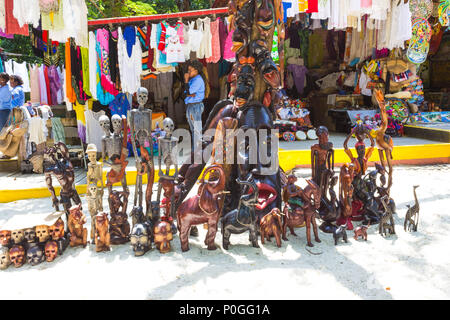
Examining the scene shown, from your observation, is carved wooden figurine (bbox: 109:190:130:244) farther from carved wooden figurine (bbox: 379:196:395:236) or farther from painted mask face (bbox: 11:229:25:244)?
carved wooden figurine (bbox: 379:196:395:236)

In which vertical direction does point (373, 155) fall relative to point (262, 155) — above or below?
below

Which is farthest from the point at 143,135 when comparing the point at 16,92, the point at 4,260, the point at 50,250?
the point at 16,92

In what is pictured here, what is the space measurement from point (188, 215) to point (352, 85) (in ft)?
28.7

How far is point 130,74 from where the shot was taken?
6887 mm

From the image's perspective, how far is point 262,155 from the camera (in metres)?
3.67

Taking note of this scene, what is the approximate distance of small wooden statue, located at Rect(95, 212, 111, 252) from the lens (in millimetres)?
3285

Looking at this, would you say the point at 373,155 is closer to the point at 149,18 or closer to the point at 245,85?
the point at 245,85

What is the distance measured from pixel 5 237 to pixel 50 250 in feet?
1.22

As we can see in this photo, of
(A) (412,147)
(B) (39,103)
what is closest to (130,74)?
(B) (39,103)

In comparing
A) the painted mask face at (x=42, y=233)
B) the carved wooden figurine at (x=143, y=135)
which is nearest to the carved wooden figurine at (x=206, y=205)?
the carved wooden figurine at (x=143, y=135)

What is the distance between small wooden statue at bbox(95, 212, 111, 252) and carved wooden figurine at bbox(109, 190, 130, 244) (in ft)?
0.41

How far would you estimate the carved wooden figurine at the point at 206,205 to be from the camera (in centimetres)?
319

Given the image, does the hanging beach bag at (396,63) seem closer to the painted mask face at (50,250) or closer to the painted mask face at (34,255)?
the painted mask face at (50,250)

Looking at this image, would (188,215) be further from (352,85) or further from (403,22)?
(352,85)
